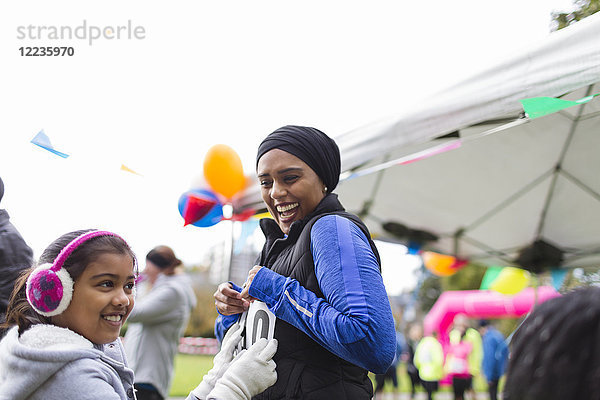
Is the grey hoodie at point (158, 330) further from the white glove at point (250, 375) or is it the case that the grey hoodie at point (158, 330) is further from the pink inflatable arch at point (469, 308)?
the pink inflatable arch at point (469, 308)

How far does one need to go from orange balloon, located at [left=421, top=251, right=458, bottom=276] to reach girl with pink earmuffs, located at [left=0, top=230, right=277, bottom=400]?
4.97 meters

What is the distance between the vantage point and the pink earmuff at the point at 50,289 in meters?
1.36

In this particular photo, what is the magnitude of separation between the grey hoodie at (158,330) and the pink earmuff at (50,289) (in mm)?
2389

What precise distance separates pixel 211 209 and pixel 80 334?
258 cm

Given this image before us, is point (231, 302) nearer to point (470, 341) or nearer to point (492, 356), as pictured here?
point (492, 356)

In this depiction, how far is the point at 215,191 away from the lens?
388cm

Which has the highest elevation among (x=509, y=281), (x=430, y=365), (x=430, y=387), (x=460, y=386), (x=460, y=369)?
(x=509, y=281)

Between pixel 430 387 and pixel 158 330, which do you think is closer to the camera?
pixel 158 330

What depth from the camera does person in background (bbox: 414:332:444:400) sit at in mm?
10000

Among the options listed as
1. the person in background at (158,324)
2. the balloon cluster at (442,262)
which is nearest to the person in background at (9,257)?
the person in background at (158,324)

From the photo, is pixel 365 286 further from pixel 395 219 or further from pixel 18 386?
pixel 395 219

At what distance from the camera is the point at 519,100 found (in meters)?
2.25

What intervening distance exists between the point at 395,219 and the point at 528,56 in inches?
130

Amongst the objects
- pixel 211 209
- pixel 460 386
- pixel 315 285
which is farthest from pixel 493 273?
pixel 315 285
